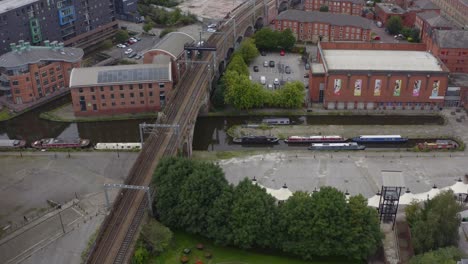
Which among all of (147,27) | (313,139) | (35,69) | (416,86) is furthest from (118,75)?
(416,86)

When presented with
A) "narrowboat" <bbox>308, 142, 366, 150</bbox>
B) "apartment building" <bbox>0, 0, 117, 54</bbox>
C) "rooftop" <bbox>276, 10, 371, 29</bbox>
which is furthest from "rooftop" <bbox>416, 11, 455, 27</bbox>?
"apartment building" <bbox>0, 0, 117, 54</bbox>

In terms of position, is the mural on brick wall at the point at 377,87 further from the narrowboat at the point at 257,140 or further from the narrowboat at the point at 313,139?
the narrowboat at the point at 257,140

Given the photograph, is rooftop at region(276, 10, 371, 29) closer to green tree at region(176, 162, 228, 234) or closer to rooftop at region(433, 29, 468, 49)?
rooftop at region(433, 29, 468, 49)

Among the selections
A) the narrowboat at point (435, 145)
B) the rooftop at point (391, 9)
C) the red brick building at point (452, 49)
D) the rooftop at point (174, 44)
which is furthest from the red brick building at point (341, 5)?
the narrowboat at point (435, 145)

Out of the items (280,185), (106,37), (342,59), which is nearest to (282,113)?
(342,59)

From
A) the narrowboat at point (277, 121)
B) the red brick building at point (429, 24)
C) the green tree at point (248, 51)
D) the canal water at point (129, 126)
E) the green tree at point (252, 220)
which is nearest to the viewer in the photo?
the green tree at point (252, 220)

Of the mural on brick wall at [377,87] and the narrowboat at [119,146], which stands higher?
the mural on brick wall at [377,87]
